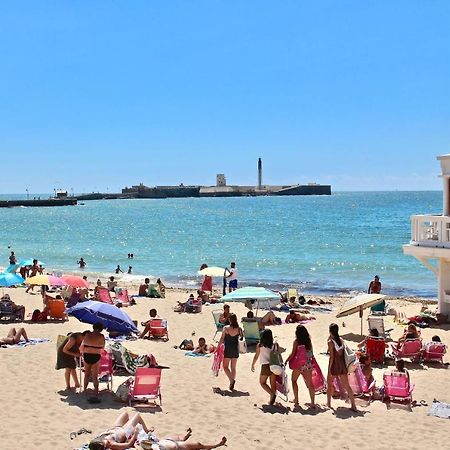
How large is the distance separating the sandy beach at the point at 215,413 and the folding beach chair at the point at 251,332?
34.9 inches

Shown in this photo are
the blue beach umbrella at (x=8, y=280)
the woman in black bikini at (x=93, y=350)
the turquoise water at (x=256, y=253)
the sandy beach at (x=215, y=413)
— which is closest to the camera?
the sandy beach at (x=215, y=413)

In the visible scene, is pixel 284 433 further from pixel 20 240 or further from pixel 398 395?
pixel 20 240

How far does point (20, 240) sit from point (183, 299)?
137 ft

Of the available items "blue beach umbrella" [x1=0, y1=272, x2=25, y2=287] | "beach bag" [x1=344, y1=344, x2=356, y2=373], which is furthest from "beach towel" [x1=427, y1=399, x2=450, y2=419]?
"blue beach umbrella" [x1=0, y1=272, x2=25, y2=287]

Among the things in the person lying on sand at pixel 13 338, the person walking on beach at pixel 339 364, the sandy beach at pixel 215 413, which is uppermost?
the person walking on beach at pixel 339 364

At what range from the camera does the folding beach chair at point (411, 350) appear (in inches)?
462

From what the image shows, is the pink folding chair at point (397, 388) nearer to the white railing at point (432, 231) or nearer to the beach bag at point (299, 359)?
the beach bag at point (299, 359)

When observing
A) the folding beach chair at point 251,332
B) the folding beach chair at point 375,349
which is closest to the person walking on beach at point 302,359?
the folding beach chair at point 375,349

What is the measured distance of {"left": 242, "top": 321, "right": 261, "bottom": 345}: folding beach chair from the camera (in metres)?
13.2

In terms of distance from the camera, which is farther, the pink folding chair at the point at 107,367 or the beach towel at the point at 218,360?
the beach towel at the point at 218,360

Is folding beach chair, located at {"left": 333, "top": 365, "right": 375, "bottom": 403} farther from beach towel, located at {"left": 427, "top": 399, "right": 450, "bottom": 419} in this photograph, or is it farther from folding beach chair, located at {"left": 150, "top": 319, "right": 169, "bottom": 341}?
folding beach chair, located at {"left": 150, "top": 319, "right": 169, "bottom": 341}

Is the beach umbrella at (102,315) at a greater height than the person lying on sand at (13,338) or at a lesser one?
greater

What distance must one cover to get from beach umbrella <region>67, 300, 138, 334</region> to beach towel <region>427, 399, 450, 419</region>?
5.16 m

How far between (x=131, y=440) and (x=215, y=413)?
195cm
